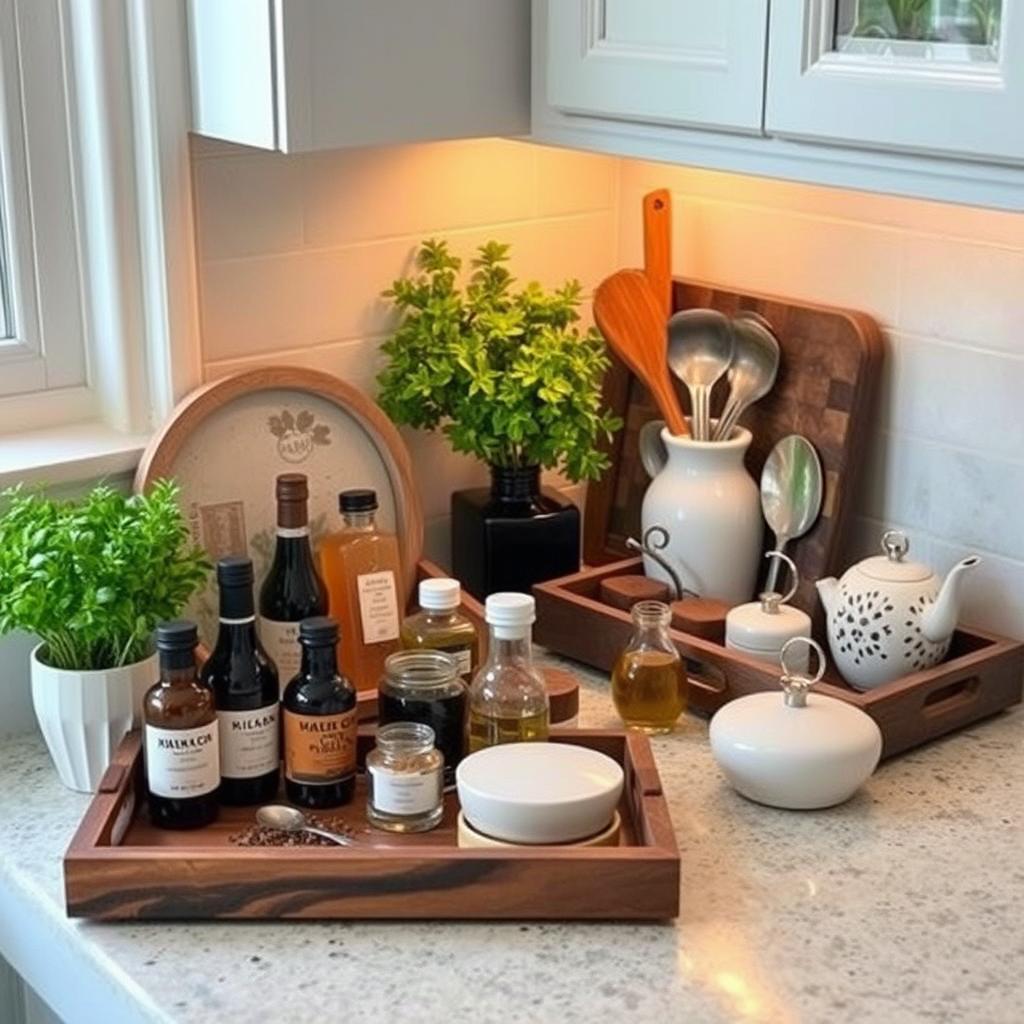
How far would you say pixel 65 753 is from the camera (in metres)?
1.68

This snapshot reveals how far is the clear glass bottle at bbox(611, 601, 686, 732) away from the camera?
5.85 feet

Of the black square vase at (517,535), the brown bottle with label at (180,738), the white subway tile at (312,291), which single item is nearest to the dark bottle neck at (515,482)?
the black square vase at (517,535)

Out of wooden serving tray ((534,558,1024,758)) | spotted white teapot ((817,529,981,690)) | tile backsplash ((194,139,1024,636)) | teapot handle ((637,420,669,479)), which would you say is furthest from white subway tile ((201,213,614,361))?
spotted white teapot ((817,529,981,690))

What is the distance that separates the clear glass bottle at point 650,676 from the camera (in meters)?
1.78

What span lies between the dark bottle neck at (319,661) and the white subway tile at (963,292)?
0.73 metres

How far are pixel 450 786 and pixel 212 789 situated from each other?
0.71 ft

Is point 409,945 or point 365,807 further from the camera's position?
point 365,807

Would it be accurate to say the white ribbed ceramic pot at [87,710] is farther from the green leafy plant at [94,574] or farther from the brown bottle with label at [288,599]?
the brown bottle with label at [288,599]

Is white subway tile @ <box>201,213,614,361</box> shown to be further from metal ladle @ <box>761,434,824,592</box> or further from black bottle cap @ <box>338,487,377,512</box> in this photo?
metal ladle @ <box>761,434,824,592</box>

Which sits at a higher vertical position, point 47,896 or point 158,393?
point 158,393

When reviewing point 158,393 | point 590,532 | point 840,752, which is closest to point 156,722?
point 158,393

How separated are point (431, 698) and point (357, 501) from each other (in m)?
0.26

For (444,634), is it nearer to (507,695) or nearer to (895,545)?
(507,695)

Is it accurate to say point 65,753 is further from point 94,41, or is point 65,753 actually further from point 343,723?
point 94,41
